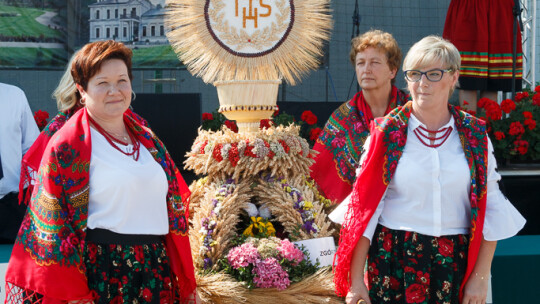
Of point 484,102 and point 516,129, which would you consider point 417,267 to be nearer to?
point 516,129

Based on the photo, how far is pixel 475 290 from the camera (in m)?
2.44

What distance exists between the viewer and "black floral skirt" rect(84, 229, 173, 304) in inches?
88.7

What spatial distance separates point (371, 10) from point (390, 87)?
3071mm

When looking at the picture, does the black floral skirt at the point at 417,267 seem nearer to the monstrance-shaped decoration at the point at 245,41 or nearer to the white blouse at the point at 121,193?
the white blouse at the point at 121,193

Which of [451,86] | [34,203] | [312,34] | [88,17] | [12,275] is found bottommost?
[12,275]

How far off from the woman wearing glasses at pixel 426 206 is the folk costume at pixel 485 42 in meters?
2.90

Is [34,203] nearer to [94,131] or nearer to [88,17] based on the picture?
[94,131]

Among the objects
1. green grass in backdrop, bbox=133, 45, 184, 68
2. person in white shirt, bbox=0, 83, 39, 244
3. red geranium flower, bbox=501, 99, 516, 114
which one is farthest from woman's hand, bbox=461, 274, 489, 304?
green grass in backdrop, bbox=133, 45, 184, 68

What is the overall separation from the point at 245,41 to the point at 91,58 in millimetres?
1094

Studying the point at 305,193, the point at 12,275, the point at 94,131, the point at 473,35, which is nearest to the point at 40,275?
the point at 12,275

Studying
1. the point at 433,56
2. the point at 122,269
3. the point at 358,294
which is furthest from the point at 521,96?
the point at 122,269

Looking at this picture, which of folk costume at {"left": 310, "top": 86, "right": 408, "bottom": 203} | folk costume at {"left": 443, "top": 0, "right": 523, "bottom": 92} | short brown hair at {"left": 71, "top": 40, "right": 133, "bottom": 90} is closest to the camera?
short brown hair at {"left": 71, "top": 40, "right": 133, "bottom": 90}

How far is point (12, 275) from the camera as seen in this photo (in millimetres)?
2199

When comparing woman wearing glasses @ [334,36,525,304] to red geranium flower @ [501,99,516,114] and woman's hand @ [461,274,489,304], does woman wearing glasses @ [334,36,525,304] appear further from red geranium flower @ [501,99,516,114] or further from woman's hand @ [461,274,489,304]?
red geranium flower @ [501,99,516,114]
